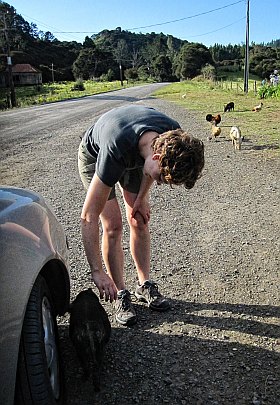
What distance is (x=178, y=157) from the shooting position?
2176mm

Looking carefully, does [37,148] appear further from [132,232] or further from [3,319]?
[3,319]

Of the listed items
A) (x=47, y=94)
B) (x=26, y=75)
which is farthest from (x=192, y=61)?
(x=47, y=94)

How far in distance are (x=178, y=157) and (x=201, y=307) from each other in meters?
1.47

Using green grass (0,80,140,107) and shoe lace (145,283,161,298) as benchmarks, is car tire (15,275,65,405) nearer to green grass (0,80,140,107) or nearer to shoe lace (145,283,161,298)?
shoe lace (145,283,161,298)

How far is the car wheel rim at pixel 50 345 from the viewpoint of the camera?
204 centimetres

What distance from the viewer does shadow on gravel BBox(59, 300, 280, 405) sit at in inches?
93.0

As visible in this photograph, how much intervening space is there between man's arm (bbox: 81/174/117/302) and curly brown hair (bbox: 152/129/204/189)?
1.36ft

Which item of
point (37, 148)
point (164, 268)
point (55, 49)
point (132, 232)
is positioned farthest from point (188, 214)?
point (55, 49)

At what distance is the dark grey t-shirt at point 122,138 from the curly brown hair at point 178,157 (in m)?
0.18

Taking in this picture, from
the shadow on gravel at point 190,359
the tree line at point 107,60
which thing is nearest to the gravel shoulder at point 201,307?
the shadow on gravel at point 190,359

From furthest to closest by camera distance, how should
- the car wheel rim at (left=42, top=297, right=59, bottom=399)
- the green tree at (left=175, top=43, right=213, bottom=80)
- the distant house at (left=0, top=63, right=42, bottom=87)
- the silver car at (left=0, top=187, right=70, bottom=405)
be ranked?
the green tree at (left=175, top=43, right=213, bottom=80)
the distant house at (left=0, top=63, right=42, bottom=87)
the car wheel rim at (left=42, top=297, right=59, bottom=399)
the silver car at (left=0, top=187, right=70, bottom=405)

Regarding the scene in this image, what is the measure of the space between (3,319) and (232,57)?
101307mm

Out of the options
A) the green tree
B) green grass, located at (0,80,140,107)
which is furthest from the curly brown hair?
the green tree

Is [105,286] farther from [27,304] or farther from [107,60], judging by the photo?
[107,60]
